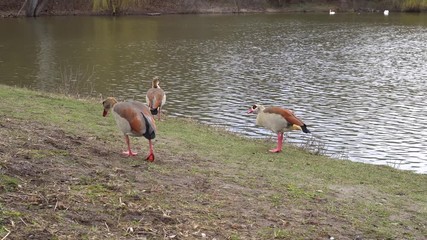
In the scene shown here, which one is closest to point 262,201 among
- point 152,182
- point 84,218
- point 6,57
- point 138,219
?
point 152,182

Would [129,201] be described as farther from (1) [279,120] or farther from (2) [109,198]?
(1) [279,120]

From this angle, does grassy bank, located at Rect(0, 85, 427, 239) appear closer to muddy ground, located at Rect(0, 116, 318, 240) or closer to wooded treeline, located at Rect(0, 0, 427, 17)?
muddy ground, located at Rect(0, 116, 318, 240)

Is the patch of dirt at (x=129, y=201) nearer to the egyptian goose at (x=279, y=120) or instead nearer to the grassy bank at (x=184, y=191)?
the grassy bank at (x=184, y=191)

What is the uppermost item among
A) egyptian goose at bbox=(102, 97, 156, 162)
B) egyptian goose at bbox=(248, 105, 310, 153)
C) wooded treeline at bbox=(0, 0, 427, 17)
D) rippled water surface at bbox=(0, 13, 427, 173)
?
wooded treeline at bbox=(0, 0, 427, 17)

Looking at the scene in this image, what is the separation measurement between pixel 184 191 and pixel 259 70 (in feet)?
75.6

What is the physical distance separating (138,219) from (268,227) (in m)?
1.41

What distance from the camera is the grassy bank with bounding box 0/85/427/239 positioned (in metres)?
5.23

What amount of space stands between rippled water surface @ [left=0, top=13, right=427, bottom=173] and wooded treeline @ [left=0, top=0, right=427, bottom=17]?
6.70 metres

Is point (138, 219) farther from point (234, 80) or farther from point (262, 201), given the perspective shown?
point (234, 80)

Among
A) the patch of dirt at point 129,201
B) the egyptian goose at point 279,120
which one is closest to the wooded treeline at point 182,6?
the egyptian goose at point 279,120

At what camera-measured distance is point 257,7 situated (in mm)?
66188

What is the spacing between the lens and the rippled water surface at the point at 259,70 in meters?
17.8

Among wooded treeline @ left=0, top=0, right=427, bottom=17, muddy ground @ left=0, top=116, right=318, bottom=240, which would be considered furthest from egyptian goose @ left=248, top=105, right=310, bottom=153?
wooded treeline @ left=0, top=0, right=427, bottom=17

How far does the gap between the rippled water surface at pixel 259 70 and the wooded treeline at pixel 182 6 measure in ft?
22.0
